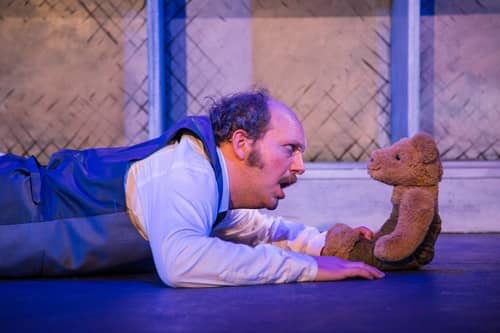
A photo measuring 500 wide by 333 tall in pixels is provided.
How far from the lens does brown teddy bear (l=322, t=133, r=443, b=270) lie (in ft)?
5.59

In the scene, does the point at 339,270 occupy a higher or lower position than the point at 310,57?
lower

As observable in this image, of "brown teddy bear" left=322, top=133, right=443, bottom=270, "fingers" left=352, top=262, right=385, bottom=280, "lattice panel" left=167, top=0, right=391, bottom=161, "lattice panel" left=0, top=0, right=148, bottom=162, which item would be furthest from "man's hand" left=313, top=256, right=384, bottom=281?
"lattice panel" left=0, top=0, right=148, bottom=162

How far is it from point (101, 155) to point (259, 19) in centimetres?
160

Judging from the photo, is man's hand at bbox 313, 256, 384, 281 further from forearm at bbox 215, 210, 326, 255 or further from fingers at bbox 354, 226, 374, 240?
forearm at bbox 215, 210, 326, 255

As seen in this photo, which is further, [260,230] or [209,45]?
[209,45]

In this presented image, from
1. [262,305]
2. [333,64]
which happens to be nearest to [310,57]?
[333,64]

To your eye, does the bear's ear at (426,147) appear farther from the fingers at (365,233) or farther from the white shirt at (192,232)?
the white shirt at (192,232)

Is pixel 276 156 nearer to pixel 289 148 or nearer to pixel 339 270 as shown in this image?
pixel 289 148

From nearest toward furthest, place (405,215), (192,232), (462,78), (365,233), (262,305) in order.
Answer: (262,305)
(192,232)
(405,215)
(365,233)
(462,78)

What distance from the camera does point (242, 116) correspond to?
1.75 m

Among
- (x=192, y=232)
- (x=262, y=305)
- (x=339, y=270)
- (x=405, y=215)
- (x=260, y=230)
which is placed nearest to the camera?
(x=262, y=305)

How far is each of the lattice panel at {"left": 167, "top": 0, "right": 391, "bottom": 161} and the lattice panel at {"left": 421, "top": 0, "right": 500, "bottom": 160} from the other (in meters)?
0.22

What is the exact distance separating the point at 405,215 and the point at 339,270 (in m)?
0.26

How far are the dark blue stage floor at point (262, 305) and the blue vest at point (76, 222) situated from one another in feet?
0.16
